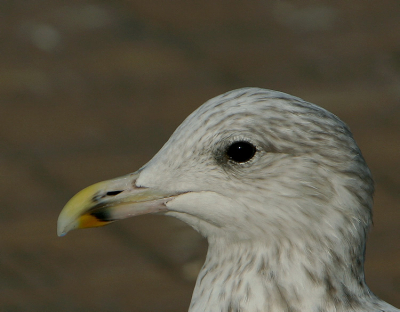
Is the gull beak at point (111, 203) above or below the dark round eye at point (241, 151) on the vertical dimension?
below

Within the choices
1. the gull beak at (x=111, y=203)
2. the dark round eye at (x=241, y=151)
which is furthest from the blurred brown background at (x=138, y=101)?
the dark round eye at (x=241, y=151)

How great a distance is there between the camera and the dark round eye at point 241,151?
1595 mm

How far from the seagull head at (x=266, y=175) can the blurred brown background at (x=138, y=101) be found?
1.68 metres

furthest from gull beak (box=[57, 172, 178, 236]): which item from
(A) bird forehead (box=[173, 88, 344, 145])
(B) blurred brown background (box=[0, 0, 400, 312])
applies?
(B) blurred brown background (box=[0, 0, 400, 312])

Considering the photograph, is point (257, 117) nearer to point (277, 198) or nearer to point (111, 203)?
point (277, 198)

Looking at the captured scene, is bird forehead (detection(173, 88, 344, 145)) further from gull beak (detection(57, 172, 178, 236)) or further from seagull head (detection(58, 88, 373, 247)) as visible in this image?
gull beak (detection(57, 172, 178, 236))

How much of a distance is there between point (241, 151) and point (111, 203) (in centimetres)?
40

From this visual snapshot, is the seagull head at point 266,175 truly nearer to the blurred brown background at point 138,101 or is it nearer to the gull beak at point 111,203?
the gull beak at point 111,203

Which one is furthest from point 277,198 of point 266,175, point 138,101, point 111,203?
point 138,101

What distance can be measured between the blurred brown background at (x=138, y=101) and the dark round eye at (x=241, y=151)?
1.74 metres

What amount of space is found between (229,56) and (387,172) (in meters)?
1.20

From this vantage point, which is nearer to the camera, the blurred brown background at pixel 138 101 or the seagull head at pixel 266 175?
the seagull head at pixel 266 175

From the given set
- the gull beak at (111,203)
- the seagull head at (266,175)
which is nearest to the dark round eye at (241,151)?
the seagull head at (266,175)

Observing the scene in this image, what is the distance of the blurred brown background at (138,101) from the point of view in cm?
335
